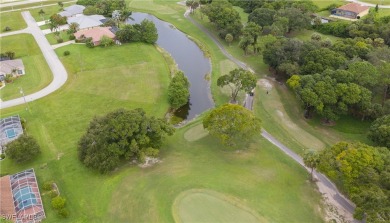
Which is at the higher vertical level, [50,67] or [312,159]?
[312,159]

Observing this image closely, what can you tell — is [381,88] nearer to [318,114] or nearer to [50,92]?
[318,114]

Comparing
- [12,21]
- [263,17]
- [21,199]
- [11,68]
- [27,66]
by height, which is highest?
[263,17]

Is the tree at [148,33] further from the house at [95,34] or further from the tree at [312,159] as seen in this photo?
the tree at [312,159]

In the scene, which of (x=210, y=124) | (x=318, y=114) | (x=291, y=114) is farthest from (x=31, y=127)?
(x=318, y=114)

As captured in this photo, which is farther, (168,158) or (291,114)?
(291,114)

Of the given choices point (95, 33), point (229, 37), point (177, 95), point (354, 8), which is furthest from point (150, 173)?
point (354, 8)

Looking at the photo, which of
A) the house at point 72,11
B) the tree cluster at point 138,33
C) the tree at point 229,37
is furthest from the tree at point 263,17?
the house at point 72,11

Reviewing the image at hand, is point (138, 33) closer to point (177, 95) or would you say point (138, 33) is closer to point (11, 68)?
point (11, 68)
